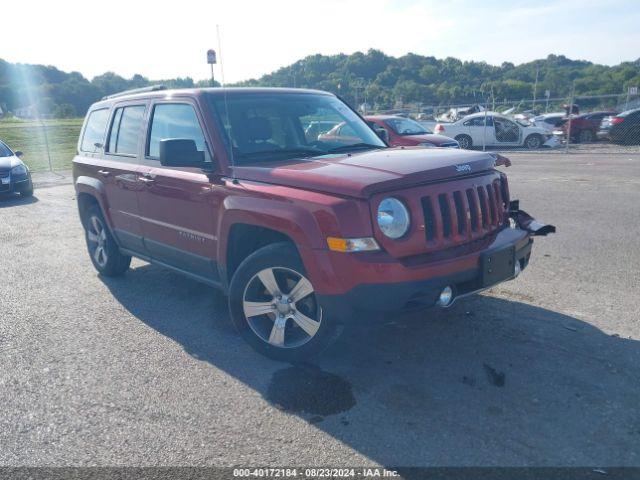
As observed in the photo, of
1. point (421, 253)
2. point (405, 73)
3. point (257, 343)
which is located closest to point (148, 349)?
point (257, 343)

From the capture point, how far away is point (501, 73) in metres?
76.4

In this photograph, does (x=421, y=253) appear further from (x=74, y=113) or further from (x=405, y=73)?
(x=405, y=73)

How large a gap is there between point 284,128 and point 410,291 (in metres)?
2.03

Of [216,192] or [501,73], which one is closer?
[216,192]

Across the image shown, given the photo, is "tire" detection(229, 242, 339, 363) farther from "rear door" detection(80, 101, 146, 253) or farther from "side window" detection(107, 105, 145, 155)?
"side window" detection(107, 105, 145, 155)

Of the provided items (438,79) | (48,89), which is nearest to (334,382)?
(48,89)

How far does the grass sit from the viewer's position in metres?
23.2

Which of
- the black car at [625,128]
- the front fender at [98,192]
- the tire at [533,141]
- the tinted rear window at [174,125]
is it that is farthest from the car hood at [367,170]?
the black car at [625,128]

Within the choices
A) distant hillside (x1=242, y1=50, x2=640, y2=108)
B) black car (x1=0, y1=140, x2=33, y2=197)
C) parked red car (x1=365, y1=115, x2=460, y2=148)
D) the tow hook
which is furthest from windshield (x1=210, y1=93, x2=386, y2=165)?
distant hillside (x1=242, y1=50, x2=640, y2=108)

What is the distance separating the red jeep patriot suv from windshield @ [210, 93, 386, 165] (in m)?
0.01

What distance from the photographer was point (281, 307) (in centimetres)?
406

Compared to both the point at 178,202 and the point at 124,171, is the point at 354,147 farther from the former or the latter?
the point at 124,171

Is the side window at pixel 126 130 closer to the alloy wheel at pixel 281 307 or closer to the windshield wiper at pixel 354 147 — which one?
the windshield wiper at pixel 354 147

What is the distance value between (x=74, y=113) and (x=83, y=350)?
42002mm
